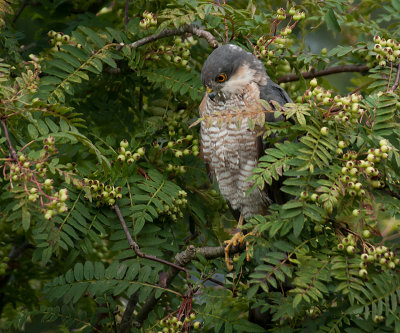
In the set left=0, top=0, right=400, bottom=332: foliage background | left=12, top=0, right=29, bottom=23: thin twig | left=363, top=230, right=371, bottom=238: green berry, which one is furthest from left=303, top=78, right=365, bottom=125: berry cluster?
left=12, top=0, right=29, bottom=23: thin twig

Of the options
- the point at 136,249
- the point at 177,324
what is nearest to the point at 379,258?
the point at 177,324

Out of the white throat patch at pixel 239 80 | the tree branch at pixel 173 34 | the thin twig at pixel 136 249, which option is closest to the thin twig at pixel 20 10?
the tree branch at pixel 173 34

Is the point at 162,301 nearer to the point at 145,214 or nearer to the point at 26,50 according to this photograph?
the point at 145,214

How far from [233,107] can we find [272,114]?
0.20 m

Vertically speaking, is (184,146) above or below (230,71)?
below

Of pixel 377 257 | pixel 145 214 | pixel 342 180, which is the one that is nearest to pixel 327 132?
pixel 342 180

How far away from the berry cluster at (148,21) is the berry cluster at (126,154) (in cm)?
57

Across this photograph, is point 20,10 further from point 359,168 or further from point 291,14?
point 359,168

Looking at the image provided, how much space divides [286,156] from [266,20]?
1.15 m

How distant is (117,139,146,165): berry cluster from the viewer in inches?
110

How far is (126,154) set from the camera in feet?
9.16

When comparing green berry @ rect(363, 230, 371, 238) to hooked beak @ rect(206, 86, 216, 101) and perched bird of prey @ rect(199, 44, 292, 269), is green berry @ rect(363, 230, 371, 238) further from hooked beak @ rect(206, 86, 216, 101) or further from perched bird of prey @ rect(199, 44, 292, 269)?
hooked beak @ rect(206, 86, 216, 101)

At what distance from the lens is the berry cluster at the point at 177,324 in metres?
2.38

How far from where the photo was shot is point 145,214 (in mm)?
2697
